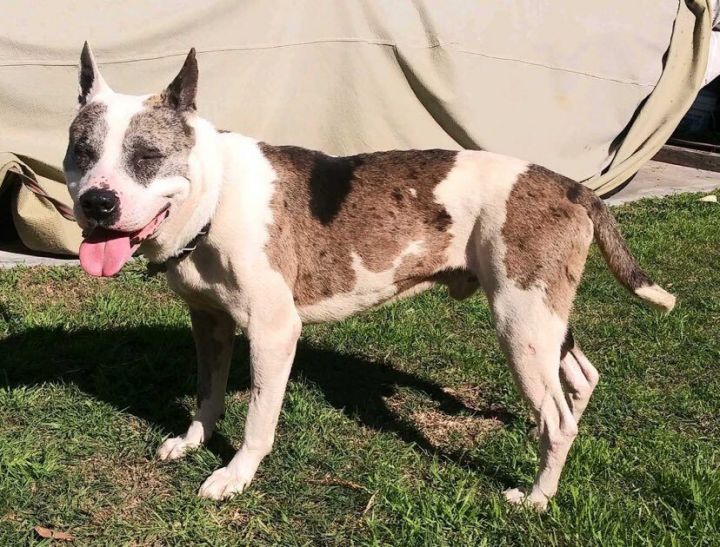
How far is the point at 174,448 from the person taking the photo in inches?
143

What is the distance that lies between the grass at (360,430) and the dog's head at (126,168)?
111 cm

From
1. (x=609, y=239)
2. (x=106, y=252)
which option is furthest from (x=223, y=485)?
(x=609, y=239)

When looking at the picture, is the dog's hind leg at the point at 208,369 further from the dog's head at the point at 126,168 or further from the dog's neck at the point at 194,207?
the dog's head at the point at 126,168

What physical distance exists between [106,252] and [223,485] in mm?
1139

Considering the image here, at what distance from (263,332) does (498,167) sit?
50.1 inches

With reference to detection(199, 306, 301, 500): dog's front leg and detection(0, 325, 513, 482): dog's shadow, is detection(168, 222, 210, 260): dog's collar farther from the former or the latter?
detection(0, 325, 513, 482): dog's shadow

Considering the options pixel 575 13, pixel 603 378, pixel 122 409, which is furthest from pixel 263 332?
pixel 575 13

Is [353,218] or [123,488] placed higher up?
[353,218]

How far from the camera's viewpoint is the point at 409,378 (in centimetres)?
457

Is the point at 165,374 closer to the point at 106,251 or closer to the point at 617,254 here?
the point at 106,251

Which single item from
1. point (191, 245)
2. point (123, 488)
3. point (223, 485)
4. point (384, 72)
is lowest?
point (123, 488)

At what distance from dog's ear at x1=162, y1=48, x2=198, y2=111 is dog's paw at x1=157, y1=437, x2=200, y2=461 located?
1571 millimetres

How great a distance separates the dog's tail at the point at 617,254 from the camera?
3383mm

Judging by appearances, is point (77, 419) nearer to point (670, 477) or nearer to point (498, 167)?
point (498, 167)
